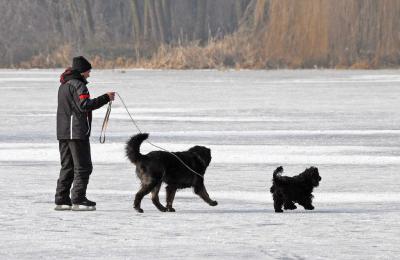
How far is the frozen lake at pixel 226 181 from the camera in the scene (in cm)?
907

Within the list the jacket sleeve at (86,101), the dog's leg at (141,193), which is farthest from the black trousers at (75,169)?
the dog's leg at (141,193)

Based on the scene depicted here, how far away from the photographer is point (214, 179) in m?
13.7

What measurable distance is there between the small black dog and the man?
5.23ft

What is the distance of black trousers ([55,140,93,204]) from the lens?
1101cm

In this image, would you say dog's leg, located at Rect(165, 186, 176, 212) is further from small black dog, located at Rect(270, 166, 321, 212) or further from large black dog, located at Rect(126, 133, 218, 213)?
small black dog, located at Rect(270, 166, 321, 212)

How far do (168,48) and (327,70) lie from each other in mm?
13263

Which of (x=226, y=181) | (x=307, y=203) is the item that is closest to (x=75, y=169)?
(x=307, y=203)

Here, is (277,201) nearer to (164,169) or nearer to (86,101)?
(164,169)

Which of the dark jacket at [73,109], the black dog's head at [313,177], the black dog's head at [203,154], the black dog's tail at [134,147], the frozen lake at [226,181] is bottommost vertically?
the frozen lake at [226,181]

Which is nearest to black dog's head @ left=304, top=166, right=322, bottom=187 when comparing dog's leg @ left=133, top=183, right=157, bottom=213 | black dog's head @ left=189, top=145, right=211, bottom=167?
black dog's head @ left=189, top=145, right=211, bottom=167

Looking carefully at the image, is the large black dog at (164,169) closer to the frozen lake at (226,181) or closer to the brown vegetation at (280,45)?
the frozen lake at (226,181)

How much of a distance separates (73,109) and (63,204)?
2.91ft

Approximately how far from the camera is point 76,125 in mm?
10922

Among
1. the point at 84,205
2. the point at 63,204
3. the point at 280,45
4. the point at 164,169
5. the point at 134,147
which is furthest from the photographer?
the point at 280,45
